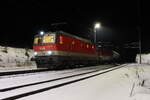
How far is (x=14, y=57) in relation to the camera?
70.5 feet

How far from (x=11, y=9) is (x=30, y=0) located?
289 centimetres

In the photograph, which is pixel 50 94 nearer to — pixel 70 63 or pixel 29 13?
pixel 70 63

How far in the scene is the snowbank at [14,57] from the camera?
19.9 meters

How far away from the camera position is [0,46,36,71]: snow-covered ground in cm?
1973

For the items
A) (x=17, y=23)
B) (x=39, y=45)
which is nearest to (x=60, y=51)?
(x=39, y=45)

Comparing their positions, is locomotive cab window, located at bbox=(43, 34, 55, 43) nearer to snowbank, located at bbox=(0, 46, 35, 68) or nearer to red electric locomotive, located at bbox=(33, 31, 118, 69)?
red electric locomotive, located at bbox=(33, 31, 118, 69)

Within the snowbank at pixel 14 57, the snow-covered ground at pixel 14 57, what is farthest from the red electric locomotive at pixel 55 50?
the snowbank at pixel 14 57

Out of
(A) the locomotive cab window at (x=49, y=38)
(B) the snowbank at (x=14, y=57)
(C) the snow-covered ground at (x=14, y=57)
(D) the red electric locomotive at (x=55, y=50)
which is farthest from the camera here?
(B) the snowbank at (x=14, y=57)

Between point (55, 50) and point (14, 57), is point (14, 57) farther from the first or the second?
point (55, 50)

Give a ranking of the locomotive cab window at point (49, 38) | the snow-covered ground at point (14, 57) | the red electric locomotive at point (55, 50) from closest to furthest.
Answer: the red electric locomotive at point (55, 50)
the locomotive cab window at point (49, 38)
the snow-covered ground at point (14, 57)

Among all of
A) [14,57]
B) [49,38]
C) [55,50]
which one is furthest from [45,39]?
[14,57]

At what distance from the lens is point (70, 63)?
58.7ft

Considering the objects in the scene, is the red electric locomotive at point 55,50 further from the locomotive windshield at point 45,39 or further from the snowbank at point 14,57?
the snowbank at point 14,57

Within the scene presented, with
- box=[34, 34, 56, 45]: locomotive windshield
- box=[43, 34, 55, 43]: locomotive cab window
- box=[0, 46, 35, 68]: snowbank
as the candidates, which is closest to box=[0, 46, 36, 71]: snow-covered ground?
box=[0, 46, 35, 68]: snowbank
